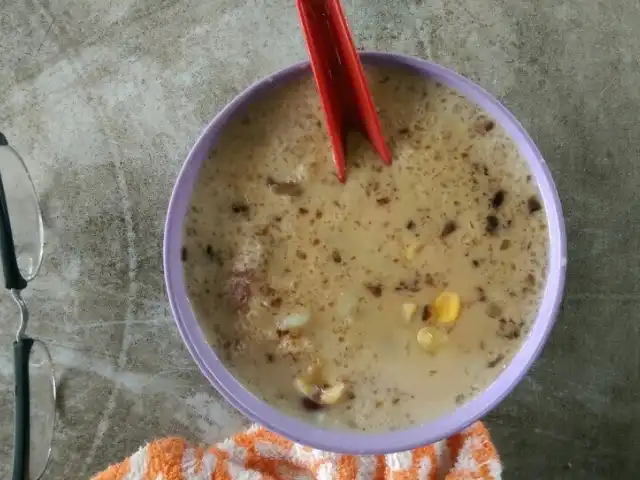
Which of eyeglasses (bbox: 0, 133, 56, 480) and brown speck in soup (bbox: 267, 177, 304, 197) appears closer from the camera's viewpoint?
brown speck in soup (bbox: 267, 177, 304, 197)

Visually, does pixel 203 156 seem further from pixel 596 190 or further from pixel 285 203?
pixel 596 190

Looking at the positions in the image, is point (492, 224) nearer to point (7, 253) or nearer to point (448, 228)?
point (448, 228)

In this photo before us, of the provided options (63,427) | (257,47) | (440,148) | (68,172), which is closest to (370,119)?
(440,148)

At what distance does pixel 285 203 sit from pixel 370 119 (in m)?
0.11

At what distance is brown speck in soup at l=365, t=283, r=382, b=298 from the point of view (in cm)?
67

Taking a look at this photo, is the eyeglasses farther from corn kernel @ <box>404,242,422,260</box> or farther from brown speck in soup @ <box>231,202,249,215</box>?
corn kernel @ <box>404,242,422,260</box>

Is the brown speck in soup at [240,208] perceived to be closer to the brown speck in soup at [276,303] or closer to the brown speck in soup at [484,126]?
the brown speck in soup at [276,303]

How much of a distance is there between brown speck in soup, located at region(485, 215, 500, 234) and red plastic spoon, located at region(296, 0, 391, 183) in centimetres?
11

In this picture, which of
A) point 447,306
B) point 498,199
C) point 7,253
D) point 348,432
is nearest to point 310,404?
point 348,432

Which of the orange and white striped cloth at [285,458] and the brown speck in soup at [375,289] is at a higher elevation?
the brown speck in soup at [375,289]

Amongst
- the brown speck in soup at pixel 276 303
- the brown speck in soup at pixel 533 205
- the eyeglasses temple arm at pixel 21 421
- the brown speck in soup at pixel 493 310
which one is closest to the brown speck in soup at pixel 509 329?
the brown speck in soup at pixel 493 310

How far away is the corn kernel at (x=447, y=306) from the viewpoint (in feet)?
2.19

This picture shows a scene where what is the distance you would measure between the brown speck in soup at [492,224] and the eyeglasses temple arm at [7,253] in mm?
520

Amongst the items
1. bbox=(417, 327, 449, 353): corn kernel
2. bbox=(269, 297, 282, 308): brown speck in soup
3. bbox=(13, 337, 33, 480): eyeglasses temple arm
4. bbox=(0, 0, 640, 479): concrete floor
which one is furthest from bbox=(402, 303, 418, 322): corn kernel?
bbox=(13, 337, 33, 480): eyeglasses temple arm
